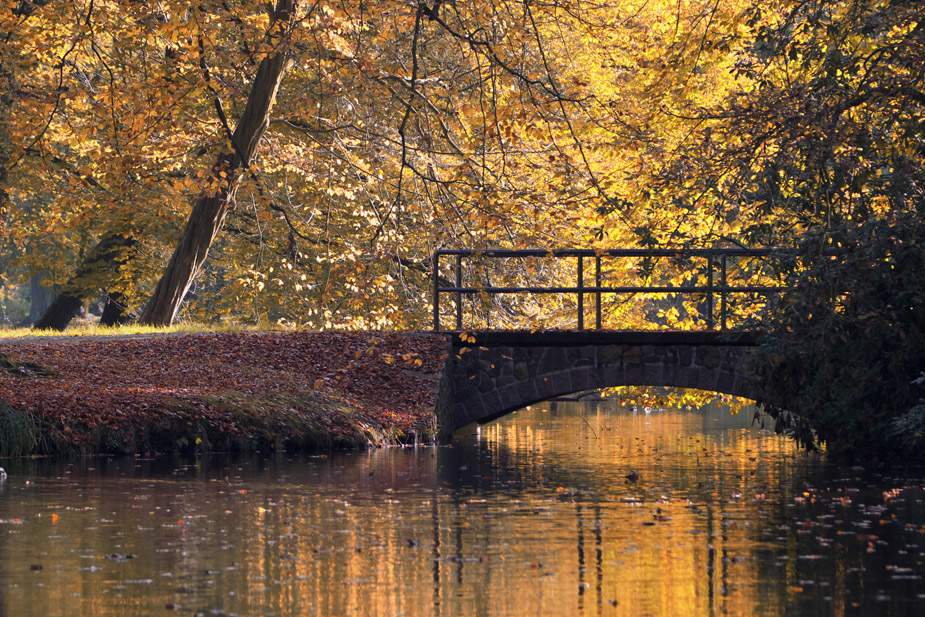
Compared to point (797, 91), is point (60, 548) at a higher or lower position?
lower

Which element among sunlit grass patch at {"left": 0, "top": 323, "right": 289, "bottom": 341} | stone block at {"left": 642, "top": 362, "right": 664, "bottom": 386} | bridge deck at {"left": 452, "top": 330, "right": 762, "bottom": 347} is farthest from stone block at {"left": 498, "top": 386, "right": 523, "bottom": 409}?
sunlit grass patch at {"left": 0, "top": 323, "right": 289, "bottom": 341}

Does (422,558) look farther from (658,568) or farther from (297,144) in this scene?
(297,144)

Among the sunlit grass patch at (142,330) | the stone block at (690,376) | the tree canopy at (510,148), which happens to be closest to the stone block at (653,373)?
the stone block at (690,376)

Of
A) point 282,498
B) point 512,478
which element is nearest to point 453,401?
point 512,478

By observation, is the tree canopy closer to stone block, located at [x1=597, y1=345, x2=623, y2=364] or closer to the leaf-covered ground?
the leaf-covered ground

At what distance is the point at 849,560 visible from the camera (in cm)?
762

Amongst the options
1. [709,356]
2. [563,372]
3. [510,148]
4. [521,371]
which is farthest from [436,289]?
[510,148]

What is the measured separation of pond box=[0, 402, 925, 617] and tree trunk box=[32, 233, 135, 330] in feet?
50.6

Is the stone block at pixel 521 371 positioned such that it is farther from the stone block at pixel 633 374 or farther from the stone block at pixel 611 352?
the stone block at pixel 633 374

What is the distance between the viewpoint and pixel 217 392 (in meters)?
16.3

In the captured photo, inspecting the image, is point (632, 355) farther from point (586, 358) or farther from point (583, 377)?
point (583, 377)

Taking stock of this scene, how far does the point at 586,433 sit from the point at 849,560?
1383 centimetres

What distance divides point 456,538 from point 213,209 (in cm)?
1527

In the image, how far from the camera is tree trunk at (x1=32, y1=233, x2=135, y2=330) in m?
29.0
